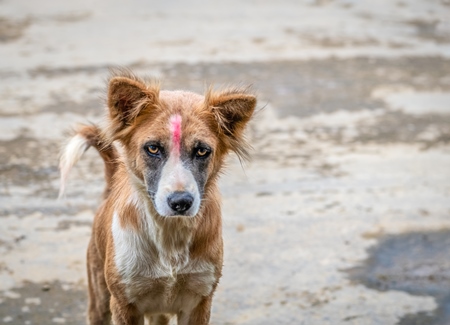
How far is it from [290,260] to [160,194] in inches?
74.8

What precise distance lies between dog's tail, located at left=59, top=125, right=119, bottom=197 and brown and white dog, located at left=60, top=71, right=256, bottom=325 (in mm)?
295

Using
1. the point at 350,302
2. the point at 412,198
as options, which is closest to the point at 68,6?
the point at 412,198

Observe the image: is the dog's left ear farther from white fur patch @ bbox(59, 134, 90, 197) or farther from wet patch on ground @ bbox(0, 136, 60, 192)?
wet patch on ground @ bbox(0, 136, 60, 192)

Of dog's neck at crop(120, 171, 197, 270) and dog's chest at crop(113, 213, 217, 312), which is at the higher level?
dog's neck at crop(120, 171, 197, 270)

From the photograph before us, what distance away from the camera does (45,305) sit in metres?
4.59

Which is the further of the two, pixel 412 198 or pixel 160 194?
pixel 412 198

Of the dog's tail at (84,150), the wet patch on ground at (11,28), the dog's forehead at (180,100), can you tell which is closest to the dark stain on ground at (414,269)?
the dog's tail at (84,150)

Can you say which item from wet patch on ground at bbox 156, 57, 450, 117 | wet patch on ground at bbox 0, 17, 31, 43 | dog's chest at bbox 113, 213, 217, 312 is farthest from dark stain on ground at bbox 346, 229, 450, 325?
wet patch on ground at bbox 0, 17, 31, 43

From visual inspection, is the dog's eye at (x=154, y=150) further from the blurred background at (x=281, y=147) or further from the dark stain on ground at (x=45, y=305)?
the dark stain on ground at (x=45, y=305)

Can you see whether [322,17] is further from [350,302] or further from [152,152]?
[152,152]

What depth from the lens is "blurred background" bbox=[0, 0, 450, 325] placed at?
A: 4828mm

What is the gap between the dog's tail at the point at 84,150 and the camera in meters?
4.11

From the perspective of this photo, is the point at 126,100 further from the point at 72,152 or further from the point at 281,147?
the point at 281,147

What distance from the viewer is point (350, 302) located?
4723 mm
